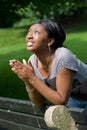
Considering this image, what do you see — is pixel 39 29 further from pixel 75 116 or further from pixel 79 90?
pixel 75 116

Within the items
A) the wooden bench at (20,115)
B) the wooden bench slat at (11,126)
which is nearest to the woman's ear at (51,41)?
the wooden bench at (20,115)

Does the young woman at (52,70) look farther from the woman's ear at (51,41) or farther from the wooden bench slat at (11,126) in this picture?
the wooden bench slat at (11,126)

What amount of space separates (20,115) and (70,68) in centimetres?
64

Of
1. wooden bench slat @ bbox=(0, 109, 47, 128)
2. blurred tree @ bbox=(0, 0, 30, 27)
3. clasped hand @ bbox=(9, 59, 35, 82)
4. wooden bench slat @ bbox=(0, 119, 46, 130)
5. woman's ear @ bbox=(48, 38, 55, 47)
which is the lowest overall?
blurred tree @ bbox=(0, 0, 30, 27)

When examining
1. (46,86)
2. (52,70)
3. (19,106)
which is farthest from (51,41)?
(19,106)

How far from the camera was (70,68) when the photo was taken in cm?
366

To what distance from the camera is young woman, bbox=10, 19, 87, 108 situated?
363 cm

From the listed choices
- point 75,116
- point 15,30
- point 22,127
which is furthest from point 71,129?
point 15,30

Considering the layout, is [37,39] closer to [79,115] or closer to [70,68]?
[70,68]

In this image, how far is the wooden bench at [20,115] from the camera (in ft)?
12.6

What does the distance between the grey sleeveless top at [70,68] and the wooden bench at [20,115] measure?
240 mm

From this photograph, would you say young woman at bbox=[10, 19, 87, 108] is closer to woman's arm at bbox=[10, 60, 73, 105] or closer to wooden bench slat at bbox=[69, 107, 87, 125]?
woman's arm at bbox=[10, 60, 73, 105]

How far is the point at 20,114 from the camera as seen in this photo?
3992mm

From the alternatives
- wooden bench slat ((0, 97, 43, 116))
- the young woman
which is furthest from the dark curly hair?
wooden bench slat ((0, 97, 43, 116))
